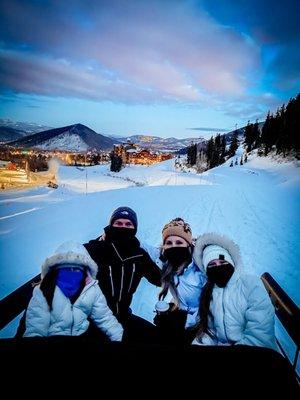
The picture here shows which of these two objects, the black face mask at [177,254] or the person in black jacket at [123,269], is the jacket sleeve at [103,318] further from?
the black face mask at [177,254]

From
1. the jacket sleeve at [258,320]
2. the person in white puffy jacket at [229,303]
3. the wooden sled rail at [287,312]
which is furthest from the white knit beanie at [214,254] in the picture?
the wooden sled rail at [287,312]

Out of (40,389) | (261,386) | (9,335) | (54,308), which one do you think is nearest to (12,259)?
(9,335)

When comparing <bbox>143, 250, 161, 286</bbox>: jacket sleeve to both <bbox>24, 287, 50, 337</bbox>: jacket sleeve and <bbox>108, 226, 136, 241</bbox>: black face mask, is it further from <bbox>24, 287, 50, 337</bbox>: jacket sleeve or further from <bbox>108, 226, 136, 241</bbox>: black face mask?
<bbox>24, 287, 50, 337</bbox>: jacket sleeve

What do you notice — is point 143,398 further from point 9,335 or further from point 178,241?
point 9,335

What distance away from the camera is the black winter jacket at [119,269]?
3.33 metres

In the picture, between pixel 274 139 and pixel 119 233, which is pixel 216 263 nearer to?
pixel 119 233

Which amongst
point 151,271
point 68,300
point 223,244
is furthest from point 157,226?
point 68,300

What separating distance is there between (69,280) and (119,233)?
3.65 ft

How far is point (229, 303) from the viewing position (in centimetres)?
252

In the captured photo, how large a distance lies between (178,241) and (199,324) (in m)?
0.96

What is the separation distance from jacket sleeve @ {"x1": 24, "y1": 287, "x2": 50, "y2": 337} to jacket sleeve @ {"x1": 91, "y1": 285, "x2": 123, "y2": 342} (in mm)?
454

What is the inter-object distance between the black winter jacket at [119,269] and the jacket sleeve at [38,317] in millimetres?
987

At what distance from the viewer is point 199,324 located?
2744mm

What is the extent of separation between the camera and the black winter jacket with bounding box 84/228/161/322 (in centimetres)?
333
